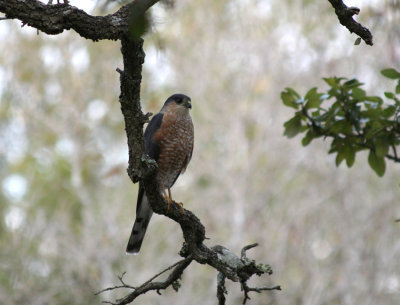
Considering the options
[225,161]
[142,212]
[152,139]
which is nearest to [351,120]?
[152,139]

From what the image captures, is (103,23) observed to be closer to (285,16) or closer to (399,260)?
(399,260)

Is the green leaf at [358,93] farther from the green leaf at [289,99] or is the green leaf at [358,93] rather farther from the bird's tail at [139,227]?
the bird's tail at [139,227]

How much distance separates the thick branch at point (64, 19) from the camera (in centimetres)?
201

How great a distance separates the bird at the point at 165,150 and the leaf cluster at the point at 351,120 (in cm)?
135

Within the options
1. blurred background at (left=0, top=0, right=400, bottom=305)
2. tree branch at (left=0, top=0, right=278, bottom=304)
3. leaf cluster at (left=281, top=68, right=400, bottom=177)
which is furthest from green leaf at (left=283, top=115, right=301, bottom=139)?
blurred background at (left=0, top=0, right=400, bottom=305)

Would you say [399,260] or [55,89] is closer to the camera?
[399,260]

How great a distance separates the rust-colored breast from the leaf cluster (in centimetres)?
Result: 135

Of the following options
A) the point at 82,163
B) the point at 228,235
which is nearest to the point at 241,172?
the point at 228,235

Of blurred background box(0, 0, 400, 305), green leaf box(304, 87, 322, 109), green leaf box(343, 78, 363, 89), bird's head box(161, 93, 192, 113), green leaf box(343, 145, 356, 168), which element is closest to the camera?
green leaf box(343, 78, 363, 89)

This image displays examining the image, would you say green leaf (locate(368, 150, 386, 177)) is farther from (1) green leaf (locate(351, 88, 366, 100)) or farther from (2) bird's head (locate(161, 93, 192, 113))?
(2) bird's head (locate(161, 93, 192, 113))

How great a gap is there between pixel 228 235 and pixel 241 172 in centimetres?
151

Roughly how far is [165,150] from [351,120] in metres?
1.75

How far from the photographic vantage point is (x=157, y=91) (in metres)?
12.6

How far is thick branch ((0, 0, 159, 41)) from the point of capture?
2008 millimetres
